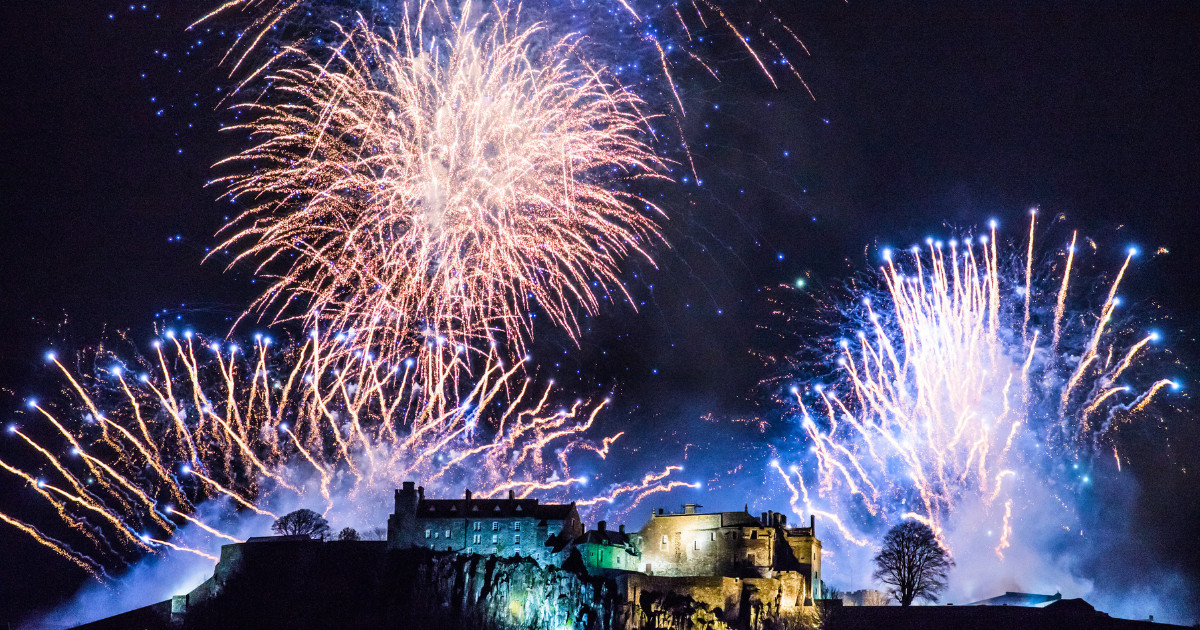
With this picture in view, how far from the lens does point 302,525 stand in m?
56.9

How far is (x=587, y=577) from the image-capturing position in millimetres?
51750

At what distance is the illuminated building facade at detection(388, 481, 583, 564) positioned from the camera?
2178 inches

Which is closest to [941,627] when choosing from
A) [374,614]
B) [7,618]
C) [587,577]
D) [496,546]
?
[587,577]

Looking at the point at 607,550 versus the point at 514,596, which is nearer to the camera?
the point at 514,596

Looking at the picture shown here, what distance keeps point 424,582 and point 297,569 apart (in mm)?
6914

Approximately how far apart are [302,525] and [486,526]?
35.2 feet

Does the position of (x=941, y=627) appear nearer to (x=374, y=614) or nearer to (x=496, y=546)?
(x=496, y=546)

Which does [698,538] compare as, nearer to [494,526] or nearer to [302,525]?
[494,526]

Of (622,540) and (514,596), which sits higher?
(622,540)

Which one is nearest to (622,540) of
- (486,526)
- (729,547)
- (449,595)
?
(729,547)

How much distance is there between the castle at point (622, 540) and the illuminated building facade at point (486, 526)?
0.18 ft

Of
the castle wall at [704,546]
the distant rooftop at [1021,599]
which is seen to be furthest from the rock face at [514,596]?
the distant rooftop at [1021,599]

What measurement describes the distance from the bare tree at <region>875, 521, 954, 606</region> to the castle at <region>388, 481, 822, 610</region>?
4080mm

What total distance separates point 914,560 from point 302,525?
3452 centimetres
